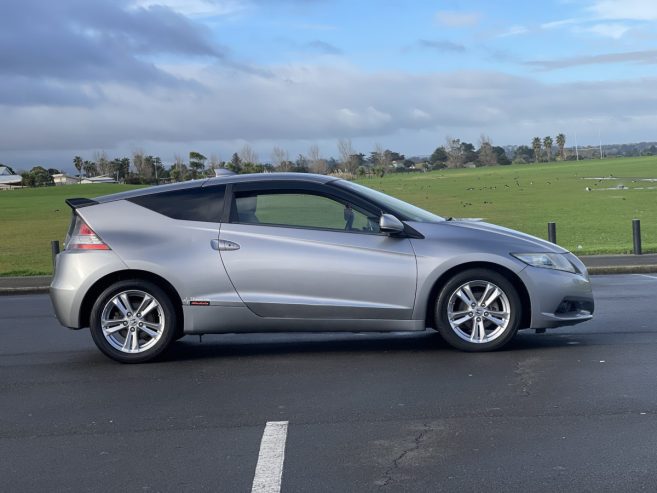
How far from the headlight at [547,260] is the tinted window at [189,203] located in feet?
8.84

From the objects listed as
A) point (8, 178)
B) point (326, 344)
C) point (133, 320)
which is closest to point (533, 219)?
point (326, 344)

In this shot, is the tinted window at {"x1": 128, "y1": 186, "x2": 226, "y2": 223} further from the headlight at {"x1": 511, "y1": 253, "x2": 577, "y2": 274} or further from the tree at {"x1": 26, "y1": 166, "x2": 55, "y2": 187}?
the tree at {"x1": 26, "y1": 166, "x2": 55, "y2": 187}

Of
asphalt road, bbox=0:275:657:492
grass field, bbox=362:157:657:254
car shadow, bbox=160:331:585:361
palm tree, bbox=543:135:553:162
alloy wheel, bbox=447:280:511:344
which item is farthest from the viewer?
palm tree, bbox=543:135:553:162

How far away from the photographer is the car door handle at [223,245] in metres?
7.90

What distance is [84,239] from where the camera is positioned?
317 inches

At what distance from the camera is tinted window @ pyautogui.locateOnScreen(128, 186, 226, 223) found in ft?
26.6

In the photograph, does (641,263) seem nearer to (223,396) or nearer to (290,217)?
(290,217)

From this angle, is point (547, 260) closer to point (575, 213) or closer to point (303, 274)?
point (303, 274)

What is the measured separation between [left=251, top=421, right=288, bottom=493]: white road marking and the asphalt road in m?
0.05

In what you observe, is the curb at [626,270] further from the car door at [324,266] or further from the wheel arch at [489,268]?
the car door at [324,266]

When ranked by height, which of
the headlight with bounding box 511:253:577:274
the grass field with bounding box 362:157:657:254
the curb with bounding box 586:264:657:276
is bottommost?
the grass field with bounding box 362:157:657:254

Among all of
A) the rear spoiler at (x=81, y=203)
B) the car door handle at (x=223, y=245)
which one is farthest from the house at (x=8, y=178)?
the car door handle at (x=223, y=245)

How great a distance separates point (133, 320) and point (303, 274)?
1579mm

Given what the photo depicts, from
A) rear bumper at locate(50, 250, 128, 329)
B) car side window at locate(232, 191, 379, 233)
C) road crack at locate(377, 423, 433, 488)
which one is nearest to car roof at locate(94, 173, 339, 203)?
car side window at locate(232, 191, 379, 233)
